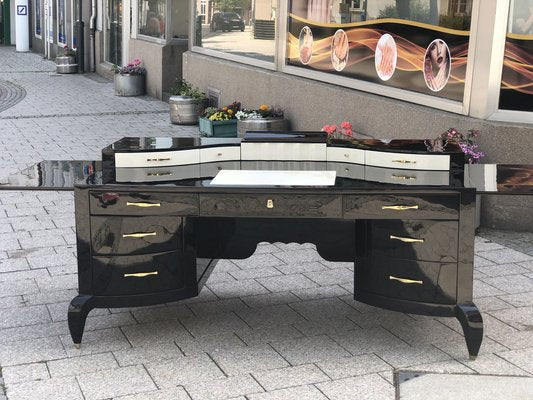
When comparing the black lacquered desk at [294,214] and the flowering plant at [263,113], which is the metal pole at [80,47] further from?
the black lacquered desk at [294,214]

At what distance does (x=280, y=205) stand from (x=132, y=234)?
794mm

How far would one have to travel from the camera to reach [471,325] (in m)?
4.55

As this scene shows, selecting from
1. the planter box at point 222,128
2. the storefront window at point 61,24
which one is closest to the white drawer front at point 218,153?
the planter box at point 222,128

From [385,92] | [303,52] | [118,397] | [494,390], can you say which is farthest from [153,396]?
[303,52]

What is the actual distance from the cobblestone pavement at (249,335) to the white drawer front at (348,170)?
0.91 metres

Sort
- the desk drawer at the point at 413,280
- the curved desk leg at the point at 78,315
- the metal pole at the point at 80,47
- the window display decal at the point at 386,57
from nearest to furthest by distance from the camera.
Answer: the desk drawer at the point at 413,280 → the curved desk leg at the point at 78,315 → the window display decal at the point at 386,57 → the metal pole at the point at 80,47

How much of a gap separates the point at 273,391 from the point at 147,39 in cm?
1290

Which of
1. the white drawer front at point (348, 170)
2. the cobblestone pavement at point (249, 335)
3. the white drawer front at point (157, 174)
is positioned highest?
the white drawer front at point (348, 170)

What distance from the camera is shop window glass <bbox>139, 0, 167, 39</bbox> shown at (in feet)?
51.5

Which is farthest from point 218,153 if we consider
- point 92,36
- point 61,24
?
point 61,24

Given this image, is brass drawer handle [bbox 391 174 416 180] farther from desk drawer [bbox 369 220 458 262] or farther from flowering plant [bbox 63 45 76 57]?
flowering plant [bbox 63 45 76 57]

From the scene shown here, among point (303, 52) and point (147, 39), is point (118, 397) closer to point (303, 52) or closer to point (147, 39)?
point (303, 52)

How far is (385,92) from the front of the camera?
8.88 meters

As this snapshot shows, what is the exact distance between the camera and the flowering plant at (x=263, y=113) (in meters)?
10.9
